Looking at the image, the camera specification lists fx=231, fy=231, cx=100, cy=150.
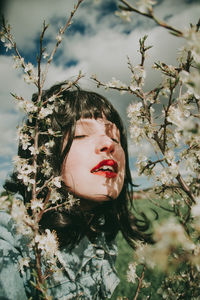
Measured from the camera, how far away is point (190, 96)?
143 cm

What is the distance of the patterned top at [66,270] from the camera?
141cm

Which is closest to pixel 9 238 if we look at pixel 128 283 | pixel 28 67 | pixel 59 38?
pixel 28 67

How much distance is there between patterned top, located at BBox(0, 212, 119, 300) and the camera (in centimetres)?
141

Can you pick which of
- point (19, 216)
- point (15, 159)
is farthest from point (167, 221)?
point (15, 159)

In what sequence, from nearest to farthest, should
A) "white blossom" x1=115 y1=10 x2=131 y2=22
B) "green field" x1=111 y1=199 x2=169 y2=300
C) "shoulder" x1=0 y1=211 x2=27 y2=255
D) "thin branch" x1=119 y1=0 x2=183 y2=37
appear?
"thin branch" x1=119 y1=0 x2=183 y2=37 → "white blossom" x1=115 y1=10 x2=131 y2=22 → "shoulder" x1=0 y1=211 x2=27 y2=255 → "green field" x1=111 y1=199 x2=169 y2=300

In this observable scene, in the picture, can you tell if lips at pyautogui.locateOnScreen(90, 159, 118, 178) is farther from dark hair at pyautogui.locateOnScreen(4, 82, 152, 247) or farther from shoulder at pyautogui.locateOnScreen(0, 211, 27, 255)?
shoulder at pyautogui.locateOnScreen(0, 211, 27, 255)

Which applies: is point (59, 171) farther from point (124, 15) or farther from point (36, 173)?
point (124, 15)

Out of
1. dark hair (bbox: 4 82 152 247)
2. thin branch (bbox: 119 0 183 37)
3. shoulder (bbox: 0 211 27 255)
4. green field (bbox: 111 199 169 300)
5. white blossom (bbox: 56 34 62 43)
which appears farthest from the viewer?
green field (bbox: 111 199 169 300)

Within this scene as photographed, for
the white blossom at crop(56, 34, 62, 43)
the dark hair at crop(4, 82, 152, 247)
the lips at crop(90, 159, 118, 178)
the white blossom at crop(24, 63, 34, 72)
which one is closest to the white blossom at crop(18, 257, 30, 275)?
the dark hair at crop(4, 82, 152, 247)

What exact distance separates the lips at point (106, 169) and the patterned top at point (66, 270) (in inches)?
24.8

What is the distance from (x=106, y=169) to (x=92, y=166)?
12 centimetres

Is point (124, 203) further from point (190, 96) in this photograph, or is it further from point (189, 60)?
point (189, 60)

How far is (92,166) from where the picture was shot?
1.74 m

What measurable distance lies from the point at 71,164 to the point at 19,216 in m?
0.89
